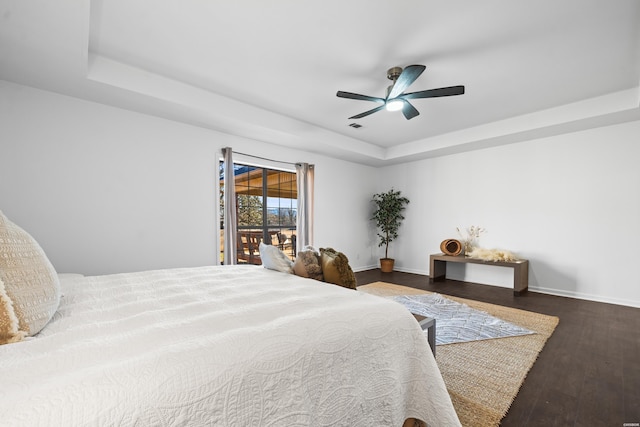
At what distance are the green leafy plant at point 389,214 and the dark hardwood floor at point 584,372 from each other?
2.83 meters

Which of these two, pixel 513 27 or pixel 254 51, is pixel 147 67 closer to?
pixel 254 51

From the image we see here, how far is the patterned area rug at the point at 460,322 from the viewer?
8.93 ft

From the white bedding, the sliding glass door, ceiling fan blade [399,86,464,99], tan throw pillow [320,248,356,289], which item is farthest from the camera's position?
the sliding glass door

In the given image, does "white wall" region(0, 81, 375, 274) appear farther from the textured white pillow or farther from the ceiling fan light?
the ceiling fan light

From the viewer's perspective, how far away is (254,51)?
262cm

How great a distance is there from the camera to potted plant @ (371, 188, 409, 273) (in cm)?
619

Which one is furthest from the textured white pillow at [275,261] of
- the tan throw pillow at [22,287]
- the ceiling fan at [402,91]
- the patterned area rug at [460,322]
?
the ceiling fan at [402,91]

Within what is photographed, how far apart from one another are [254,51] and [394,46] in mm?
1278

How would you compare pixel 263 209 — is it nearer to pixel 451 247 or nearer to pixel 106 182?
pixel 106 182

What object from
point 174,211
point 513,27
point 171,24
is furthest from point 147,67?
point 513,27

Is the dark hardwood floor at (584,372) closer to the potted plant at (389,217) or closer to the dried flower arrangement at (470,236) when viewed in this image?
the dried flower arrangement at (470,236)

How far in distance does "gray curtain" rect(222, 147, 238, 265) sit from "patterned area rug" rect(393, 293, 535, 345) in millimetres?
2495

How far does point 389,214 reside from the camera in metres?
6.22

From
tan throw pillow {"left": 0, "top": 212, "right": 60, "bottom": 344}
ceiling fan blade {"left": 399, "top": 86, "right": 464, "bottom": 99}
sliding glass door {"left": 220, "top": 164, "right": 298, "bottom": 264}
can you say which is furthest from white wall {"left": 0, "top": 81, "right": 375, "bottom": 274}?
ceiling fan blade {"left": 399, "top": 86, "right": 464, "bottom": 99}
